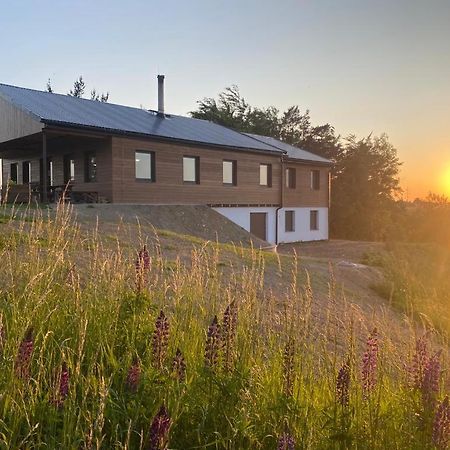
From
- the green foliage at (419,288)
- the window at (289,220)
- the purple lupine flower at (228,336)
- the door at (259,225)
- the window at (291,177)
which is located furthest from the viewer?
the window at (291,177)

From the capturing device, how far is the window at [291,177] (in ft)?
93.4

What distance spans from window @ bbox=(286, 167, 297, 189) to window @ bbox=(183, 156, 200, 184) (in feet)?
26.0

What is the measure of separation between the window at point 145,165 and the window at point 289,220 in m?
10.3

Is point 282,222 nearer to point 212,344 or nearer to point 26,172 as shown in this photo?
point 26,172

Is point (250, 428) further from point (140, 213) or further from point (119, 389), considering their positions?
point (140, 213)

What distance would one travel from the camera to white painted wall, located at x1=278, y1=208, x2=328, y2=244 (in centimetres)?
2727

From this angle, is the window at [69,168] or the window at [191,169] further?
the window at [69,168]

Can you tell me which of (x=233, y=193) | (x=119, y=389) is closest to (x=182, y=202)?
(x=233, y=193)

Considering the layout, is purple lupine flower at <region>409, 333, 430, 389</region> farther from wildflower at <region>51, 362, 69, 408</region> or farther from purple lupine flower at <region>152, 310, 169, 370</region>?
wildflower at <region>51, 362, 69, 408</region>

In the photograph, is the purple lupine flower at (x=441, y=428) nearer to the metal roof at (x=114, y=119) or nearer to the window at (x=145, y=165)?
the metal roof at (x=114, y=119)

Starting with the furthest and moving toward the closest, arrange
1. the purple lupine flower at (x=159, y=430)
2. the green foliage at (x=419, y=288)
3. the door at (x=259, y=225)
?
the door at (x=259, y=225) → the green foliage at (x=419, y=288) → the purple lupine flower at (x=159, y=430)

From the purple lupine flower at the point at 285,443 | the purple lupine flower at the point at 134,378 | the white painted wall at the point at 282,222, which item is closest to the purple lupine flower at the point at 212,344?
the purple lupine flower at the point at 134,378

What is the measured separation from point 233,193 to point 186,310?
20225 mm

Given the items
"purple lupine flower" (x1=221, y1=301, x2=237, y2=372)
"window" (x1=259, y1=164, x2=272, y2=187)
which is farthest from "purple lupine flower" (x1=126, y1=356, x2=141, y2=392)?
"window" (x1=259, y1=164, x2=272, y2=187)
